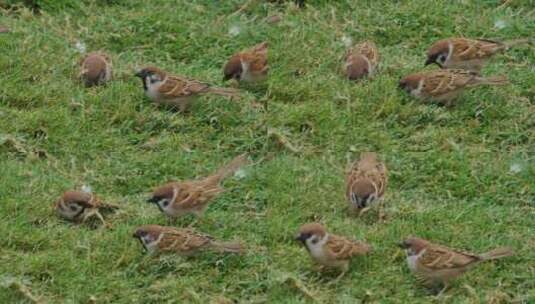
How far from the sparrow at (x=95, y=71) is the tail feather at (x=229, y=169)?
1549 millimetres

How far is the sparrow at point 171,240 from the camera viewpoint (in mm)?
8438

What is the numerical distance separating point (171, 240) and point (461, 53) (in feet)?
11.5

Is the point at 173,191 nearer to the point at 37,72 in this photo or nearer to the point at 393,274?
the point at 393,274

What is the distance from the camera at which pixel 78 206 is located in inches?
350

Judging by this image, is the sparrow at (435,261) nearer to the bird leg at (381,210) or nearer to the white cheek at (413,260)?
the white cheek at (413,260)

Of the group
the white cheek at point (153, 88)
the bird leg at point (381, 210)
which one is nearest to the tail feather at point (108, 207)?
the white cheek at point (153, 88)

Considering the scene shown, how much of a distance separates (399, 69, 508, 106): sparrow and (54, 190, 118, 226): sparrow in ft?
9.41

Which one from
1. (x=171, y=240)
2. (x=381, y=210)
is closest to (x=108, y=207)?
(x=171, y=240)

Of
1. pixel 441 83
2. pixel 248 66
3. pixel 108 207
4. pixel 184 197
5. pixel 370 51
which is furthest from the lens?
pixel 370 51

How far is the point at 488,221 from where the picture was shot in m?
8.98

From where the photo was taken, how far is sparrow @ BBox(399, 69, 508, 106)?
10453 millimetres

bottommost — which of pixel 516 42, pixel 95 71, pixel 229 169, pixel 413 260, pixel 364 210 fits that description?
pixel 516 42

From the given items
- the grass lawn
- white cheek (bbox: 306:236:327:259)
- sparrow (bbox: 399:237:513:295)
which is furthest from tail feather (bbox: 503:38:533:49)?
white cheek (bbox: 306:236:327:259)

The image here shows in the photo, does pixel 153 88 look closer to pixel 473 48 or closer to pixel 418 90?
pixel 418 90
